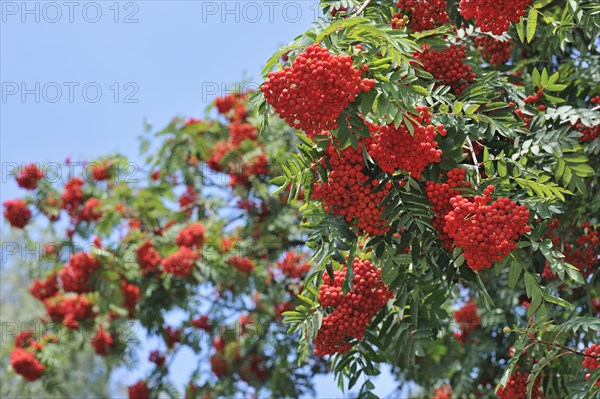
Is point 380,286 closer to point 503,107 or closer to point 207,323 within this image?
point 503,107

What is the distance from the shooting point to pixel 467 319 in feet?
26.3

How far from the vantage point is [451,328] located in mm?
8570

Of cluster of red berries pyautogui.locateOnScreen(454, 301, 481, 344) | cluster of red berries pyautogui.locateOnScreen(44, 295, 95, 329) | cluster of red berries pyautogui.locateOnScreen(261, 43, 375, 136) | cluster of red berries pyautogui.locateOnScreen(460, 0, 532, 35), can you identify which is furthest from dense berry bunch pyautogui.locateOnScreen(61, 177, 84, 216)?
cluster of red berries pyautogui.locateOnScreen(261, 43, 375, 136)

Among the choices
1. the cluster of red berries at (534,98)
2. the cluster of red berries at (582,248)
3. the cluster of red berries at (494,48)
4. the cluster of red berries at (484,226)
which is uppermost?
the cluster of red berries at (494,48)

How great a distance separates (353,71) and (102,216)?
21.5 ft

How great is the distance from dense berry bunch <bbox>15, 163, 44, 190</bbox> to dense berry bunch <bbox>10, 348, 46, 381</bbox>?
1.88m

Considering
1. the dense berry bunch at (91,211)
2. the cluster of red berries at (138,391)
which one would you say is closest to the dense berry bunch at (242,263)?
the dense berry bunch at (91,211)

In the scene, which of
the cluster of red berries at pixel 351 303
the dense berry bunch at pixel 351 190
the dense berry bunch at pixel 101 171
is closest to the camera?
the dense berry bunch at pixel 351 190

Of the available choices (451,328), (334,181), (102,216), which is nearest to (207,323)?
(102,216)

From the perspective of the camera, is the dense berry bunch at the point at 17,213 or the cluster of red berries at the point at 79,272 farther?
the dense berry bunch at the point at 17,213

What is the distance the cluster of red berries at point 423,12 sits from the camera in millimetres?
5066

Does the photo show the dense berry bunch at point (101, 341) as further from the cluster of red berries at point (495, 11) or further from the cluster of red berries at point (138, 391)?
the cluster of red berries at point (495, 11)

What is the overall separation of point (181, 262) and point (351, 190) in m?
4.93

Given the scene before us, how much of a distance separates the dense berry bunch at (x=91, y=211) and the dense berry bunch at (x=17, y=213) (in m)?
0.80
